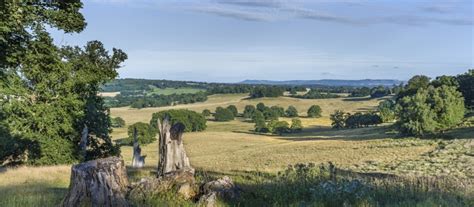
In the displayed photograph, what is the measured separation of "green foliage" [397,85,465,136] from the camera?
83.2 meters

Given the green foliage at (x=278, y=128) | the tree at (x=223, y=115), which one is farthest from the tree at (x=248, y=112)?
the green foliage at (x=278, y=128)

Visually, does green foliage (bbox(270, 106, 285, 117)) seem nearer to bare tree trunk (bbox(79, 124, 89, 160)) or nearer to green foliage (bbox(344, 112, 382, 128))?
green foliage (bbox(344, 112, 382, 128))

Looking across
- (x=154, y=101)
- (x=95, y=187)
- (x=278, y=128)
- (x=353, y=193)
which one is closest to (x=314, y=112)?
(x=278, y=128)

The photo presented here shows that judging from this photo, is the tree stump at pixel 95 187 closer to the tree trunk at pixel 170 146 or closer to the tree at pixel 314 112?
the tree trunk at pixel 170 146

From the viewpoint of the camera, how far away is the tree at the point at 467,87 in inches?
3885

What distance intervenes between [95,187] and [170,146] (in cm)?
418

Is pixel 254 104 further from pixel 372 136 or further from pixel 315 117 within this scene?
pixel 372 136

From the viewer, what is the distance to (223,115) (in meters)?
155

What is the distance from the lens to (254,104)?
586ft

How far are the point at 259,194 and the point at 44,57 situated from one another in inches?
354

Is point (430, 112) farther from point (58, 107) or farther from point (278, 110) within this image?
point (278, 110)

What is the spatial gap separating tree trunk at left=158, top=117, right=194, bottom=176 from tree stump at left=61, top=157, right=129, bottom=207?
3.84 meters

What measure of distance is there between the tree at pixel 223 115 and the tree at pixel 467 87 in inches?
2834

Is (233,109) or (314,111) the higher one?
(233,109)
